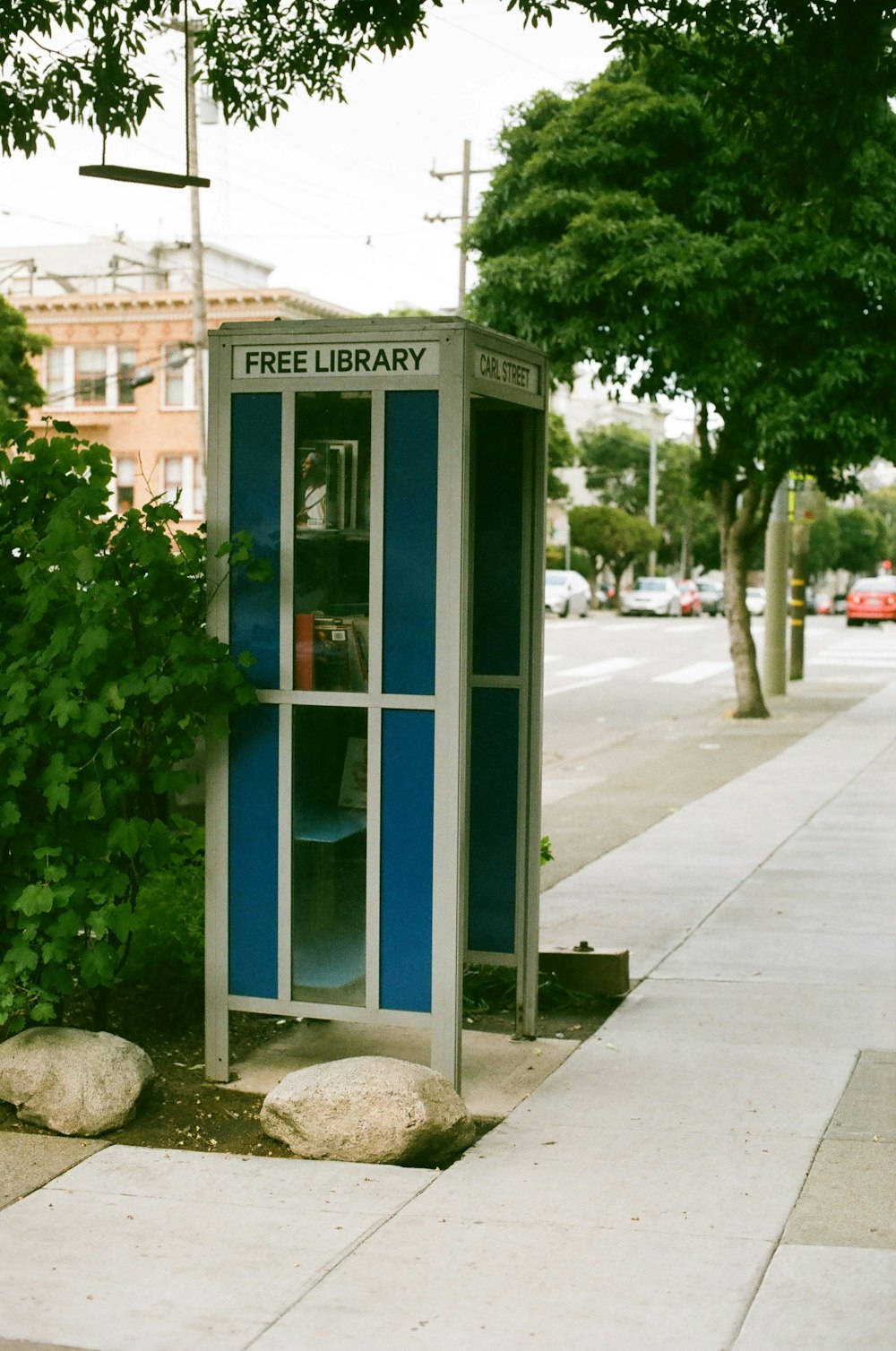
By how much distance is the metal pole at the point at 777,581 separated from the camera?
73.1 feet

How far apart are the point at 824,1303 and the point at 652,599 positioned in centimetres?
5270

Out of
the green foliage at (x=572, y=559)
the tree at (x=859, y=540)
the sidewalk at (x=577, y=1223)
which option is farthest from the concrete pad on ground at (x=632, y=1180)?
the tree at (x=859, y=540)

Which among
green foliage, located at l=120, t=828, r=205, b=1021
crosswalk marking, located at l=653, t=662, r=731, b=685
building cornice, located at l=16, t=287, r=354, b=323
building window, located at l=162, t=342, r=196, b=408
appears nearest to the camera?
green foliage, located at l=120, t=828, r=205, b=1021

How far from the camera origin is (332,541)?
5.57m

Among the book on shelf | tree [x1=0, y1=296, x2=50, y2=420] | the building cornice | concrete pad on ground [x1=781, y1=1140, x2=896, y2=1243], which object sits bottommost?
concrete pad on ground [x1=781, y1=1140, x2=896, y2=1243]

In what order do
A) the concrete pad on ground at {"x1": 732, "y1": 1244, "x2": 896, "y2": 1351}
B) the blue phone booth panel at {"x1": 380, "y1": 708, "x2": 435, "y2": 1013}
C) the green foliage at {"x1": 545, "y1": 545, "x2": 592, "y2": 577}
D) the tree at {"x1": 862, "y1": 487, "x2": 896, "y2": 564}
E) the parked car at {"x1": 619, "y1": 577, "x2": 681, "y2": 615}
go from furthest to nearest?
the tree at {"x1": 862, "y1": 487, "x2": 896, "y2": 564} < the green foliage at {"x1": 545, "y1": 545, "x2": 592, "y2": 577} < the parked car at {"x1": 619, "y1": 577, "x2": 681, "y2": 615} < the blue phone booth panel at {"x1": 380, "y1": 708, "x2": 435, "y2": 1013} < the concrete pad on ground at {"x1": 732, "y1": 1244, "x2": 896, "y2": 1351}

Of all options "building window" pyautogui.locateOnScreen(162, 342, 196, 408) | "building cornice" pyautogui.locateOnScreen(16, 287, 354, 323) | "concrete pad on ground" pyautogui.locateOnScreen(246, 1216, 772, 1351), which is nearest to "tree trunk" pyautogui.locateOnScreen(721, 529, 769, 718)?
"concrete pad on ground" pyautogui.locateOnScreen(246, 1216, 772, 1351)

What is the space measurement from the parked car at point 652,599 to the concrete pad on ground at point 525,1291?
170 feet

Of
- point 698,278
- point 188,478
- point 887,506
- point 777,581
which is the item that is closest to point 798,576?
point 777,581

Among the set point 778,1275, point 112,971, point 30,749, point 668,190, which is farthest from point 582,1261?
point 668,190

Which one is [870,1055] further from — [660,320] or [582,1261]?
[660,320]

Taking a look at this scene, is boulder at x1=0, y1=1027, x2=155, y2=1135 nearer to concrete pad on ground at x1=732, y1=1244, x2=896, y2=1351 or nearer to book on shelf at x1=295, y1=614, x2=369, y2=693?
book on shelf at x1=295, y1=614, x2=369, y2=693

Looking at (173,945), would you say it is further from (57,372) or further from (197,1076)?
(57,372)

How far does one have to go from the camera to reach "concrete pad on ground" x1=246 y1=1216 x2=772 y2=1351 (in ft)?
12.1
